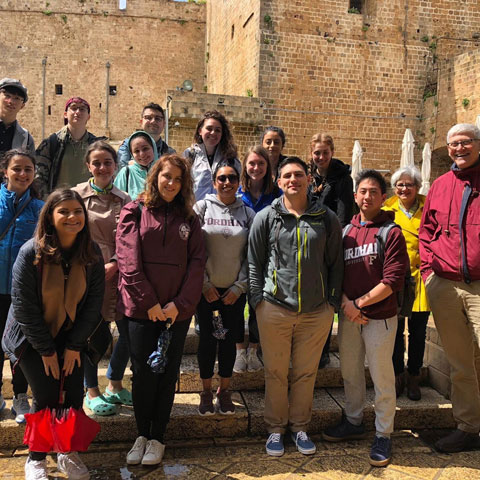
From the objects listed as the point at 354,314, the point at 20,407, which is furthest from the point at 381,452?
the point at 20,407

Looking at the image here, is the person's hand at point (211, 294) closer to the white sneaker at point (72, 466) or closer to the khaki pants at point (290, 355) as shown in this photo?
the khaki pants at point (290, 355)

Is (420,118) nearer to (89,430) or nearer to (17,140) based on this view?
(17,140)

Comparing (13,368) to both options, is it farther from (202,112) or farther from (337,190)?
(202,112)

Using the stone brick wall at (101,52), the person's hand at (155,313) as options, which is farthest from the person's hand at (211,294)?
the stone brick wall at (101,52)

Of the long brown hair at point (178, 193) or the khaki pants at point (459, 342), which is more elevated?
the long brown hair at point (178, 193)

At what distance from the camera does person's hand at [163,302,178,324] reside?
312 cm

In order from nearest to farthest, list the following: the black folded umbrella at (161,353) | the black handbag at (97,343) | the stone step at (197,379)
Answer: the black folded umbrella at (161,353)
the black handbag at (97,343)
the stone step at (197,379)

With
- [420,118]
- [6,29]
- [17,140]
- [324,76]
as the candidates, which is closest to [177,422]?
[17,140]

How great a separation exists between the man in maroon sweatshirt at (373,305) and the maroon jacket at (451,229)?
0.95 ft

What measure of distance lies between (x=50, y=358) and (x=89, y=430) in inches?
20.6

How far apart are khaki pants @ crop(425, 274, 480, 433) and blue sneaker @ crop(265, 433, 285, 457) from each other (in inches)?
52.8

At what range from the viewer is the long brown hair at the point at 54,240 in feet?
9.38

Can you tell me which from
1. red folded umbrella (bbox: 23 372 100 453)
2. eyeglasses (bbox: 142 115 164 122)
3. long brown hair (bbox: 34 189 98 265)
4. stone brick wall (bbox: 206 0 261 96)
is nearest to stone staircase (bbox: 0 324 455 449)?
red folded umbrella (bbox: 23 372 100 453)

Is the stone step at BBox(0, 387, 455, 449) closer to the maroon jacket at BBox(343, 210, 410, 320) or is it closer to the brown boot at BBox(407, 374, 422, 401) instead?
the brown boot at BBox(407, 374, 422, 401)
